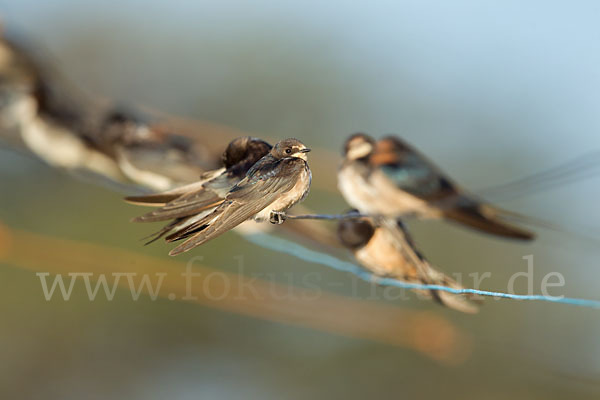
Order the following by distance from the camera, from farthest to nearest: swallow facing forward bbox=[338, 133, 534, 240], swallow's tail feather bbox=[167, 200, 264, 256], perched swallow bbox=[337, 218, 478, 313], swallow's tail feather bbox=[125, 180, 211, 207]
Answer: swallow facing forward bbox=[338, 133, 534, 240]
perched swallow bbox=[337, 218, 478, 313]
swallow's tail feather bbox=[125, 180, 211, 207]
swallow's tail feather bbox=[167, 200, 264, 256]

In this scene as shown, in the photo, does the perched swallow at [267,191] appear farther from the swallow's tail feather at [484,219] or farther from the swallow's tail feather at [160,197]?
the swallow's tail feather at [484,219]

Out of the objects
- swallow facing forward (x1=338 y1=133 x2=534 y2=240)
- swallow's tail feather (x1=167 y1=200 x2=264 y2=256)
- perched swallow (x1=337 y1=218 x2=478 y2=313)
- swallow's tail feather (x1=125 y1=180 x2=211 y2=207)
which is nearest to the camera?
swallow's tail feather (x1=167 y1=200 x2=264 y2=256)

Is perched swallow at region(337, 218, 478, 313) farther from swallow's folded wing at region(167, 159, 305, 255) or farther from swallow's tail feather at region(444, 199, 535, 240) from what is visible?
swallow's folded wing at region(167, 159, 305, 255)

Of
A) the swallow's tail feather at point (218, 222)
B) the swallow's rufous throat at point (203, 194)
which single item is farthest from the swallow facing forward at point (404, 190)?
the swallow's tail feather at point (218, 222)

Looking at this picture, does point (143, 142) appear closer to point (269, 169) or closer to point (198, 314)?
point (269, 169)

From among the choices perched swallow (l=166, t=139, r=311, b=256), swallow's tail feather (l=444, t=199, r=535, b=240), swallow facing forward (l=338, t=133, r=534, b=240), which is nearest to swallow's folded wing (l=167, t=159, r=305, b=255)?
perched swallow (l=166, t=139, r=311, b=256)
